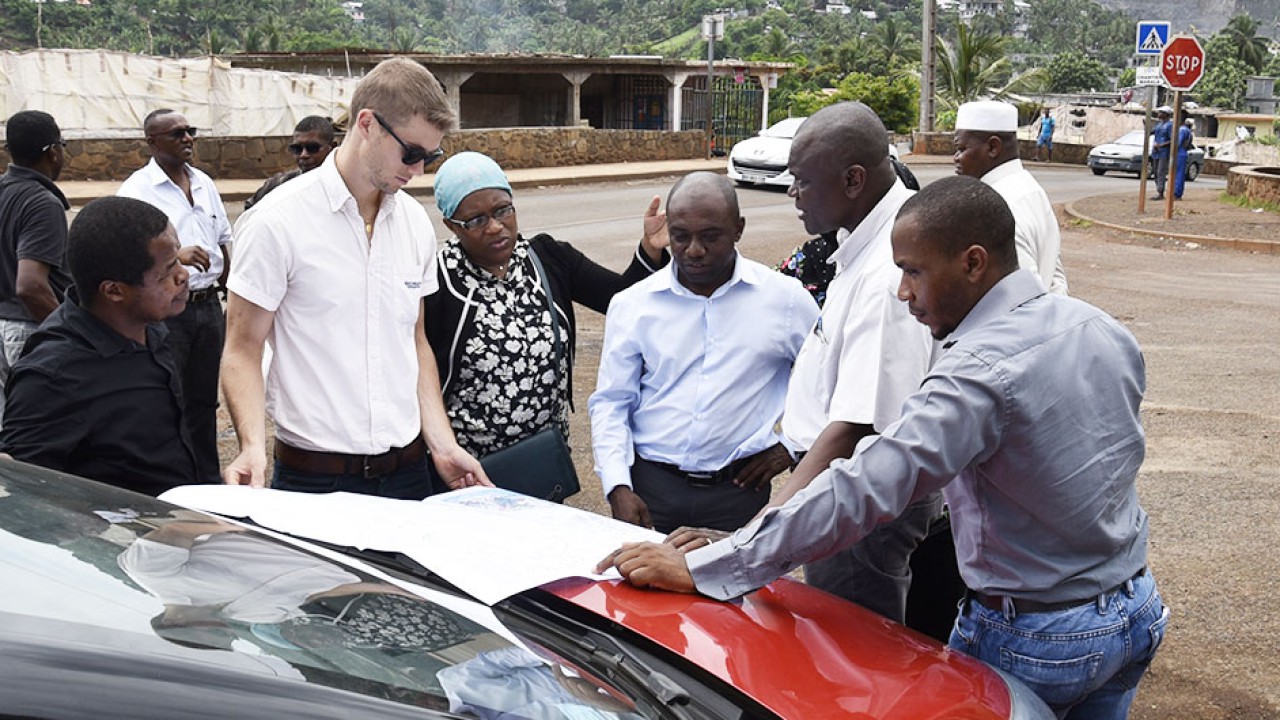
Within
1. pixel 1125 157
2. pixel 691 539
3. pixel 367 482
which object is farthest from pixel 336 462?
pixel 1125 157

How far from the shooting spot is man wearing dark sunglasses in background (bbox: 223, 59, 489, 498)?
332cm

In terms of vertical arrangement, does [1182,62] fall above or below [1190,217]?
above

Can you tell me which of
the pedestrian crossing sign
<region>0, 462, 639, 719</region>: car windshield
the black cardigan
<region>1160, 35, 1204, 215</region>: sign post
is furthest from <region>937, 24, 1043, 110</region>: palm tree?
<region>0, 462, 639, 719</region>: car windshield

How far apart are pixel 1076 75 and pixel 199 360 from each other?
95.2 m

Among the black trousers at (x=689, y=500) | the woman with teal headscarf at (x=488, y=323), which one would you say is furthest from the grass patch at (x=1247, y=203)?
the woman with teal headscarf at (x=488, y=323)

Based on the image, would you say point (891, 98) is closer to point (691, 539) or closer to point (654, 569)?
point (691, 539)

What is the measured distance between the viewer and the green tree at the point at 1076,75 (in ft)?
301

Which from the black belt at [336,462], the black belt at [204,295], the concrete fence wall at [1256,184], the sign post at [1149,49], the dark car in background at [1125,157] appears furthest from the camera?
the dark car in background at [1125,157]

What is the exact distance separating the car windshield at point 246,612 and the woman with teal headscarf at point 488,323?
1.61m

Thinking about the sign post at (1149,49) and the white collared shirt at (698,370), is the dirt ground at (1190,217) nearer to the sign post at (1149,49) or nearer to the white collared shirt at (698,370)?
the sign post at (1149,49)

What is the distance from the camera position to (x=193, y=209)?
6164mm

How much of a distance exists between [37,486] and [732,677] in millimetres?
1292

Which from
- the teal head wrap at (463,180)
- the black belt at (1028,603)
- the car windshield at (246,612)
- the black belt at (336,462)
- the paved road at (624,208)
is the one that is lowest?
the paved road at (624,208)

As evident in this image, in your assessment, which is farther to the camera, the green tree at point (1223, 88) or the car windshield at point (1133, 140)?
the green tree at point (1223, 88)
